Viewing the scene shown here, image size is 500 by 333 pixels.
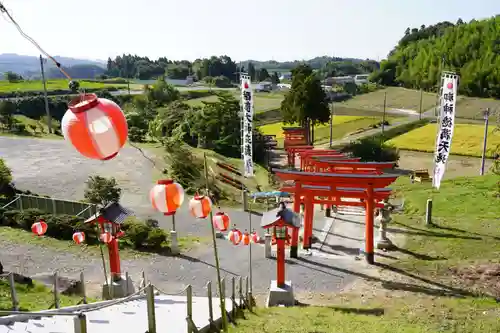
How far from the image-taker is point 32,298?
1016 cm

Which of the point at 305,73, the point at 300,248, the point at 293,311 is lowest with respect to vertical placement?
the point at 300,248

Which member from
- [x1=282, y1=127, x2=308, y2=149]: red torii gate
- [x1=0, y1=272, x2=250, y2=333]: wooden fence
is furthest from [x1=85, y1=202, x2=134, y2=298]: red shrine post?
[x1=282, y1=127, x2=308, y2=149]: red torii gate

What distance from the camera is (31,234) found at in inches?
669

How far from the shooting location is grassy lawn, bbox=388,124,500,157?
4130 cm

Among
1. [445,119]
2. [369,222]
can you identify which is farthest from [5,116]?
[445,119]

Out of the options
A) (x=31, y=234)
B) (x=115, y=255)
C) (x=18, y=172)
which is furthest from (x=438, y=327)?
(x=18, y=172)

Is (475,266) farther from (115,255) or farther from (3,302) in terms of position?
(3,302)

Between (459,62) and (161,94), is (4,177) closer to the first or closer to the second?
(161,94)

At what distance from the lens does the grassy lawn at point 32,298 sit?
29.9 feet

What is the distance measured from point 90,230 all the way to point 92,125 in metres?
12.0

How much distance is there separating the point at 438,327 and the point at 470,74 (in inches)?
3264

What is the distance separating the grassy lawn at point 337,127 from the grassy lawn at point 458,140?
6.71 m

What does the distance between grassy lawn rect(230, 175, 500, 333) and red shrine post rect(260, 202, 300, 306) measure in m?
0.77

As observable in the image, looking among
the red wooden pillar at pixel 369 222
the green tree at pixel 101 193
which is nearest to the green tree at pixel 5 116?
the green tree at pixel 101 193
